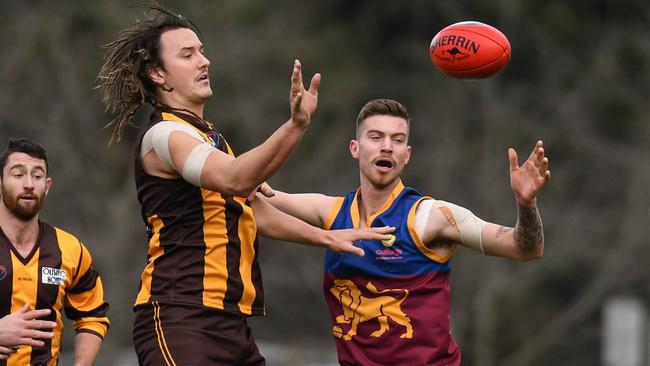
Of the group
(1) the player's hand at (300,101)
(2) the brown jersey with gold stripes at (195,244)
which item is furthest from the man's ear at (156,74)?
(1) the player's hand at (300,101)

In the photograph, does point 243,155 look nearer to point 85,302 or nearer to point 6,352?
point 6,352

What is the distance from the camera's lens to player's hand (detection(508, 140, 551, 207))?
20.6 ft

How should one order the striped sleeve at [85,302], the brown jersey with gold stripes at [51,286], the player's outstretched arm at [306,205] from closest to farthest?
the brown jersey with gold stripes at [51,286]
the player's outstretched arm at [306,205]
the striped sleeve at [85,302]

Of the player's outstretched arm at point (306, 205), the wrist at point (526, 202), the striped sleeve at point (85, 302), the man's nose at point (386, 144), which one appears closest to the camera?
the wrist at point (526, 202)

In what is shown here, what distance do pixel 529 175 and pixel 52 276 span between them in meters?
2.57

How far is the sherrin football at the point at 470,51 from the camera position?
24.1ft

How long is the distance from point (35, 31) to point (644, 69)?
10.8 m

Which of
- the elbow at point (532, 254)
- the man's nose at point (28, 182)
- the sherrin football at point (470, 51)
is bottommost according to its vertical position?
the elbow at point (532, 254)

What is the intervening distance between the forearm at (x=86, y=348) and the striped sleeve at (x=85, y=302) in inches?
1.1

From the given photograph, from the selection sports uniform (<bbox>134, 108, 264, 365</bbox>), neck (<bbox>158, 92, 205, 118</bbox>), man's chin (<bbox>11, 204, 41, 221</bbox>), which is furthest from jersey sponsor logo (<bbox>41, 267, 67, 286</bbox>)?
neck (<bbox>158, 92, 205, 118</bbox>)

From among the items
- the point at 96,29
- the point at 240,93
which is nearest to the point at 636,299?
the point at 240,93

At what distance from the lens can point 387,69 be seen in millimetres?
27547

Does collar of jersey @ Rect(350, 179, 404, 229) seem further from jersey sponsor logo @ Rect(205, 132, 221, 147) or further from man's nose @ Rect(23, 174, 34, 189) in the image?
man's nose @ Rect(23, 174, 34, 189)

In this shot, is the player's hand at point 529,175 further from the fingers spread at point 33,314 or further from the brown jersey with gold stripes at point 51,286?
the brown jersey with gold stripes at point 51,286
